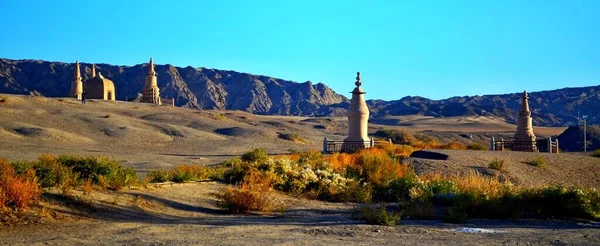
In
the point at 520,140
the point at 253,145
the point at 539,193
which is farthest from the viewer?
the point at 253,145

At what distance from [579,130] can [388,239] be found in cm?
6516

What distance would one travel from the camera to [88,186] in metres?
10.5

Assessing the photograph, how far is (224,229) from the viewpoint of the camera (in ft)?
29.2

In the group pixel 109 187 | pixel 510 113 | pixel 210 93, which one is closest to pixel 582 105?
pixel 510 113

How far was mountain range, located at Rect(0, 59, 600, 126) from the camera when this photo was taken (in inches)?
5453

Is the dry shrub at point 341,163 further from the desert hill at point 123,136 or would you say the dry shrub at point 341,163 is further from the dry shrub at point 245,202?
the dry shrub at point 245,202

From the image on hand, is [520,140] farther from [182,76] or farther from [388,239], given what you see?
[182,76]

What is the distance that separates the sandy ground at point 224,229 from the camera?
7.93m

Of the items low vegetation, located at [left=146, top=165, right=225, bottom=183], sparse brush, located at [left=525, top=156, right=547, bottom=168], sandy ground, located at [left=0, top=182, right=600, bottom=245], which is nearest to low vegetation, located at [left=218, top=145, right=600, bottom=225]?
low vegetation, located at [left=146, top=165, right=225, bottom=183]

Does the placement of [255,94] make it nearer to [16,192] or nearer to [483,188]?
[483,188]

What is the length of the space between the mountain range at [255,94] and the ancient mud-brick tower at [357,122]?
103 m

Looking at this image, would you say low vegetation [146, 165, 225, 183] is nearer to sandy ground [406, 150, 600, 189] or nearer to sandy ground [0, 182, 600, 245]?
sandy ground [0, 182, 600, 245]

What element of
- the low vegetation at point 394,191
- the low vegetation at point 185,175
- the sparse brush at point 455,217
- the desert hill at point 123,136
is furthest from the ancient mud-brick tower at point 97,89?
the sparse brush at point 455,217

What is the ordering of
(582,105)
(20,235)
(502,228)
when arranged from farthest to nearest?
1. (582,105)
2. (502,228)
3. (20,235)
